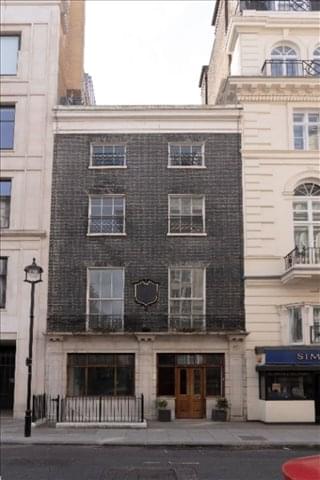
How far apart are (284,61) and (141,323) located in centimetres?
1291

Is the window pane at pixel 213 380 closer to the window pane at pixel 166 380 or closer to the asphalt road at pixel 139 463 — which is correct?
the window pane at pixel 166 380

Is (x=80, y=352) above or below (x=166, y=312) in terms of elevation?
below

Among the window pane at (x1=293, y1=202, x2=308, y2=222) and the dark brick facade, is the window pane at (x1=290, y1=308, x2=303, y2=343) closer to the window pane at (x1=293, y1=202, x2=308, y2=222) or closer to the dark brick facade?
the dark brick facade

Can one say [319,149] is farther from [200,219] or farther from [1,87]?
[1,87]

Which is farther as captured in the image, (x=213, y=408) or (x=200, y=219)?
(x=200, y=219)

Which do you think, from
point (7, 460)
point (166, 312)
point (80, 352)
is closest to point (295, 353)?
point (166, 312)

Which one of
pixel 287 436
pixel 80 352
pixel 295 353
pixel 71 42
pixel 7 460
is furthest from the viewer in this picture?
pixel 71 42

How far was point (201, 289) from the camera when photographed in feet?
82.6

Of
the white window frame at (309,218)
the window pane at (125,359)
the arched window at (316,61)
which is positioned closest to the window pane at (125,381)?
the window pane at (125,359)

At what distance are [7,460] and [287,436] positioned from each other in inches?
347

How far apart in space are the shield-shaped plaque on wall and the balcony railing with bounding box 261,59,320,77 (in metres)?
10.3

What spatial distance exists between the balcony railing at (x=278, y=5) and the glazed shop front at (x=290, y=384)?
50.3 feet

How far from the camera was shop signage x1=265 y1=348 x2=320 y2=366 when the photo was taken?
22.9 meters

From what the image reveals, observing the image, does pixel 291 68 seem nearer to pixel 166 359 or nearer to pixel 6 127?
pixel 6 127
